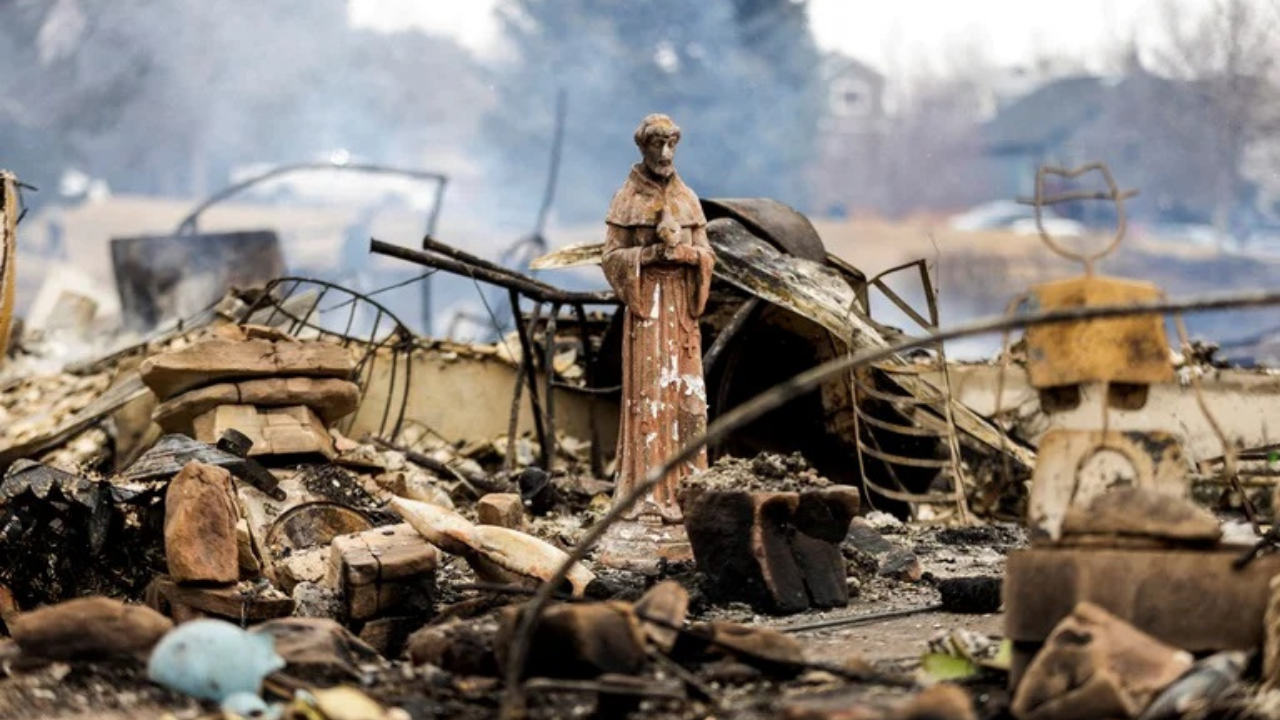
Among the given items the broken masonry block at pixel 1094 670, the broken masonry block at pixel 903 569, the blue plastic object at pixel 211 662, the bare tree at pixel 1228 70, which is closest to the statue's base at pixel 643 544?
the broken masonry block at pixel 903 569

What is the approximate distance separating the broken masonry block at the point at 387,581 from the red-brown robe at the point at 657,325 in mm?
1626

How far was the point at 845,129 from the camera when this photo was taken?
28594 millimetres

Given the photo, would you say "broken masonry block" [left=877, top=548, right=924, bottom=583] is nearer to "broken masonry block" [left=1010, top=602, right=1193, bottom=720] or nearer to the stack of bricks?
"broken masonry block" [left=1010, top=602, right=1193, bottom=720]

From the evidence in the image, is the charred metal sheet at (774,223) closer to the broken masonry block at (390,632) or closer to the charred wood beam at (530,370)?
the charred wood beam at (530,370)

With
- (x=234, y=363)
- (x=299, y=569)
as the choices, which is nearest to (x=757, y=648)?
(x=299, y=569)

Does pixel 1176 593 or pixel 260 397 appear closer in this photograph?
pixel 1176 593

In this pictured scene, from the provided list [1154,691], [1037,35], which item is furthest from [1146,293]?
[1037,35]

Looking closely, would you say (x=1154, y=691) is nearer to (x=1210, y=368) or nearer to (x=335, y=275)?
(x=1210, y=368)

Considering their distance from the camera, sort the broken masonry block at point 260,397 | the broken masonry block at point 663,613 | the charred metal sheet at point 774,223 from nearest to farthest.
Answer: the broken masonry block at point 663,613
the broken masonry block at point 260,397
the charred metal sheet at point 774,223

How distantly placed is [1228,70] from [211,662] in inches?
890

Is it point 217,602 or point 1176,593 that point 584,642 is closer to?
point 1176,593

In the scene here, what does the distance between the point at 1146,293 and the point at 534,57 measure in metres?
25.3

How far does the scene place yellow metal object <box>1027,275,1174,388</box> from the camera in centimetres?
586

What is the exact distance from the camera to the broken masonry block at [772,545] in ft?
26.8
